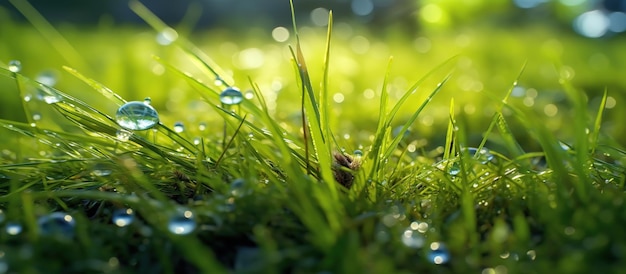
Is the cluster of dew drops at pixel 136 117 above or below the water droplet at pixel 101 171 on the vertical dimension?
above

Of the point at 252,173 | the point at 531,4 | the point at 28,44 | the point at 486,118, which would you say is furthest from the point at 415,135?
the point at 531,4

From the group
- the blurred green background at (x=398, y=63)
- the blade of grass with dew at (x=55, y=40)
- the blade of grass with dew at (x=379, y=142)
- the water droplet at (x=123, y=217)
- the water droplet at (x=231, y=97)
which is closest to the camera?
the water droplet at (x=123, y=217)

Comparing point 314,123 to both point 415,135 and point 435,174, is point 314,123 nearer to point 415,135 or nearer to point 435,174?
point 435,174

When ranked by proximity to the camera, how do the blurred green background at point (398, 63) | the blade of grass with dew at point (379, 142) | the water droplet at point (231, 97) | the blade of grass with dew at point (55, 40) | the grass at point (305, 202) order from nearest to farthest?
the grass at point (305, 202)
the blade of grass with dew at point (379, 142)
the water droplet at point (231, 97)
the blade of grass with dew at point (55, 40)
the blurred green background at point (398, 63)

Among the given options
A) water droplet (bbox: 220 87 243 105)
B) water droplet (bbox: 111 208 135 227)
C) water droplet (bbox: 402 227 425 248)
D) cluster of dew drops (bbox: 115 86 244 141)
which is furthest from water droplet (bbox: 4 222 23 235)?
water droplet (bbox: 402 227 425 248)

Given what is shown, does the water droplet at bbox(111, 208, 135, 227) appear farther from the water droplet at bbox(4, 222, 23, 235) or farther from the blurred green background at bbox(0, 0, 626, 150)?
the blurred green background at bbox(0, 0, 626, 150)

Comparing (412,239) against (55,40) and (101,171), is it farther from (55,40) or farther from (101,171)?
(55,40)

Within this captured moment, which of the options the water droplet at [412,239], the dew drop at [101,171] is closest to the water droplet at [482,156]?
the water droplet at [412,239]

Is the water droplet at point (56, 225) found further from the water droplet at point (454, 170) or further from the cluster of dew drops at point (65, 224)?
the water droplet at point (454, 170)

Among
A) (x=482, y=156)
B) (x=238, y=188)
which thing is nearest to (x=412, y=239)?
(x=238, y=188)
